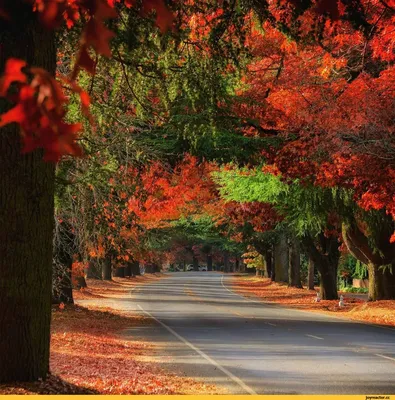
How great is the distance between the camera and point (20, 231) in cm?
803

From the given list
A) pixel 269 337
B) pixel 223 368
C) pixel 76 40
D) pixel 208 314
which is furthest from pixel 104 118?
pixel 208 314

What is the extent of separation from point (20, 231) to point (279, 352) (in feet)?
33.2

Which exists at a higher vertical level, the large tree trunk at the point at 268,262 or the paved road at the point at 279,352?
the large tree trunk at the point at 268,262

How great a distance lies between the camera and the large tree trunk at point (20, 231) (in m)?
7.97

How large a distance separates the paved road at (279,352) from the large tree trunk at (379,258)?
6.23 m

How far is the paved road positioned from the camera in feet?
39.8

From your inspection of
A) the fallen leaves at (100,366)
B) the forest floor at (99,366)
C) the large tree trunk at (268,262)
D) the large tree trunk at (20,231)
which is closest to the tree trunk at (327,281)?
the forest floor at (99,366)

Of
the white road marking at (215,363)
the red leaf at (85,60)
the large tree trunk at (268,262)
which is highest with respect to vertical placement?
the large tree trunk at (268,262)

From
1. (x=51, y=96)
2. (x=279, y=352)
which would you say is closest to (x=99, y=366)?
(x=279, y=352)

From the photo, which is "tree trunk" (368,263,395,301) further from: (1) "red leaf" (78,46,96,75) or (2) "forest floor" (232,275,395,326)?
(1) "red leaf" (78,46,96,75)

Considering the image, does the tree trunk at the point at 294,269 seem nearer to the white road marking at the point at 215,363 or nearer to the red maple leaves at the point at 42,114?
the white road marking at the point at 215,363

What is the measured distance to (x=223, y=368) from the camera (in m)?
14.1

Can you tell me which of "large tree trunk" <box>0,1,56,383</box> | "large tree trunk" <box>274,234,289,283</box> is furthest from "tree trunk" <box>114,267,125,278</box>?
"large tree trunk" <box>0,1,56,383</box>

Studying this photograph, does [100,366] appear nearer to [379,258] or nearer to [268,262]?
[379,258]
